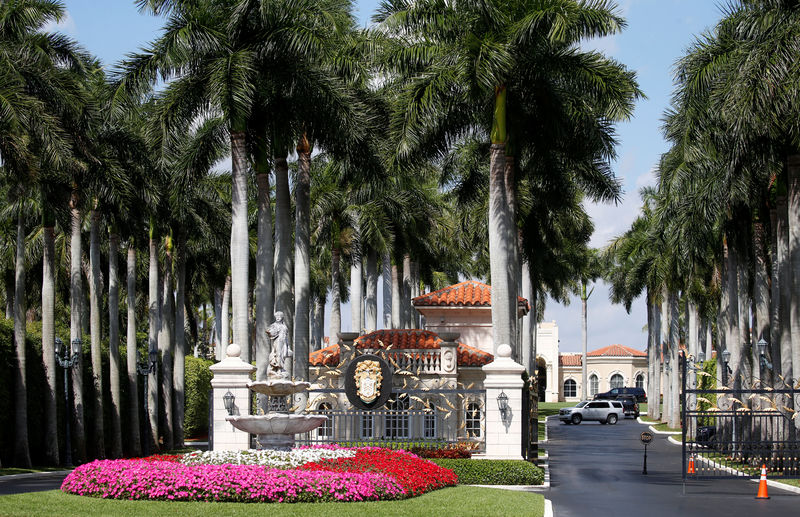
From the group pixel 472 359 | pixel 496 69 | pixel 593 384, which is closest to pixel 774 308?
pixel 472 359

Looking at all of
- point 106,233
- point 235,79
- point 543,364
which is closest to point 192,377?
point 106,233

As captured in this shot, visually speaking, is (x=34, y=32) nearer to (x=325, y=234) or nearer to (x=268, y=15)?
(x=268, y=15)

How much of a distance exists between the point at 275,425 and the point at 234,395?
7.10ft

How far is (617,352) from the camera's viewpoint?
112m

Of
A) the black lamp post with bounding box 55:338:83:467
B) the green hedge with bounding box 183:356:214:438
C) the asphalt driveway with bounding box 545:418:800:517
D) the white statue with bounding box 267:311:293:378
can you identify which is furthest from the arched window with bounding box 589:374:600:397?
the white statue with bounding box 267:311:293:378

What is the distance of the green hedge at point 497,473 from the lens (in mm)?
22047

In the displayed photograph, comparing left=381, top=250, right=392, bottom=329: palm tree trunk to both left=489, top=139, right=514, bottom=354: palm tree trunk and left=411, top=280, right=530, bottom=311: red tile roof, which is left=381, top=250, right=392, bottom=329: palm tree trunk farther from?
left=489, top=139, right=514, bottom=354: palm tree trunk

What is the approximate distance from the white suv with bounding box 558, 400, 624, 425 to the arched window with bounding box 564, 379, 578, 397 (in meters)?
49.6

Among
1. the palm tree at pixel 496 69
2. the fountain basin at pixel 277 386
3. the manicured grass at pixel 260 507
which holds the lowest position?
the manicured grass at pixel 260 507

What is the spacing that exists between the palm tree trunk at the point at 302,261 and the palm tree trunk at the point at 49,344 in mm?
8173

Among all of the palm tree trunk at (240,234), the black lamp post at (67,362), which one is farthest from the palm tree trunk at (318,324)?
the palm tree trunk at (240,234)

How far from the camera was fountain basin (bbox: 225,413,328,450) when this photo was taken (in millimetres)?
20578

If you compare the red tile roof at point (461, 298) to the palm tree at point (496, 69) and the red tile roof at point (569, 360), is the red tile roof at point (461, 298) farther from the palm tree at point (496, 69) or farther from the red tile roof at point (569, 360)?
the red tile roof at point (569, 360)

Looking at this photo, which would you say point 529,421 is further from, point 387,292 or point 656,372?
point 656,372
